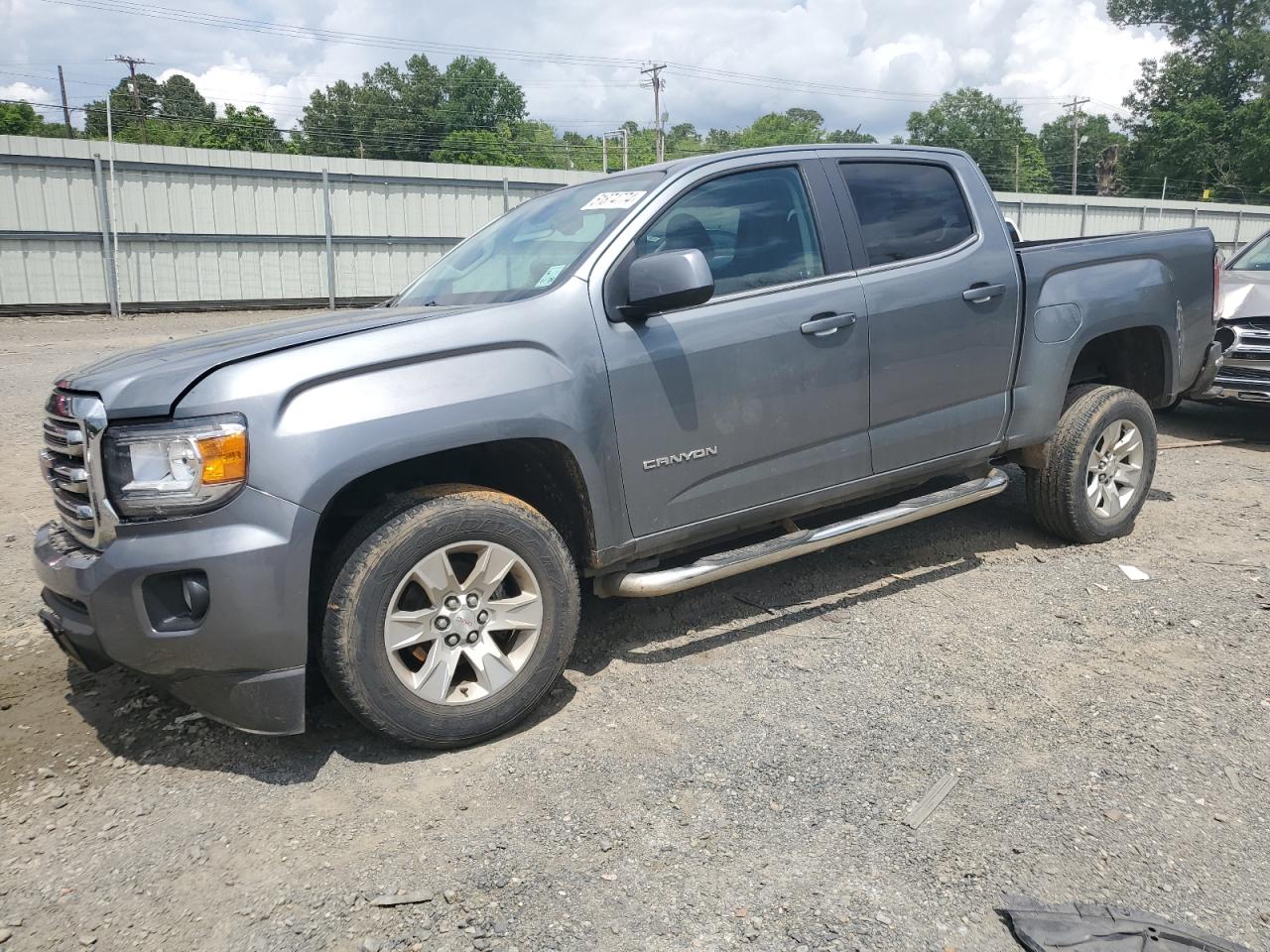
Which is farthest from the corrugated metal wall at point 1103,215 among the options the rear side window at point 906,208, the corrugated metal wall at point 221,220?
the rear side window at point 906,208

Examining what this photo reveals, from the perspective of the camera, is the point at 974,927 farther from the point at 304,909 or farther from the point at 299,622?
the point at 299,622

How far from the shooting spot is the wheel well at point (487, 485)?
126 inches

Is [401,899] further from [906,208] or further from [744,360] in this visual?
[906,208]

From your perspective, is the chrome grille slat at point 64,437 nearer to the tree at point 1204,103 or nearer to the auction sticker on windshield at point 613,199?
the auction sticker on windshield at point 613,199

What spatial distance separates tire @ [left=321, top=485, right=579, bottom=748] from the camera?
117 inches

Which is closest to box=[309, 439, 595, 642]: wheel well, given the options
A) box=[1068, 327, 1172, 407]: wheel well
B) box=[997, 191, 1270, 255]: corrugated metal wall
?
box=[1068, 327, 1172, 407]: wheel well

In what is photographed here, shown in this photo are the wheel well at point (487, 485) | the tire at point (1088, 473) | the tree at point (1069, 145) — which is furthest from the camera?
the tree at point (1069, 145)

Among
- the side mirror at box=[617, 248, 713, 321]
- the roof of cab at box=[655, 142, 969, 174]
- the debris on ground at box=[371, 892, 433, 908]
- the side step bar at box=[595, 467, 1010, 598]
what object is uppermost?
the roof of cab at box=[655, 142, 969, 174]

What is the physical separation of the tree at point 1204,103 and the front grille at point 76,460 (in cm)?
6640

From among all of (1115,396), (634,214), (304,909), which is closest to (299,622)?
(304,909)

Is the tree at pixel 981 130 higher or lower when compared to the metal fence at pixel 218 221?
higher

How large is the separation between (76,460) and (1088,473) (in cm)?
455

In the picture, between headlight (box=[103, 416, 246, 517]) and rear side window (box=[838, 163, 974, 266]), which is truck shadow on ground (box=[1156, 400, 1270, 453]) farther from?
headlight (box=[103, 416, 246, 517])

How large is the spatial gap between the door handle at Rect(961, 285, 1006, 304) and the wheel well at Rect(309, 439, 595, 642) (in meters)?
2.10
